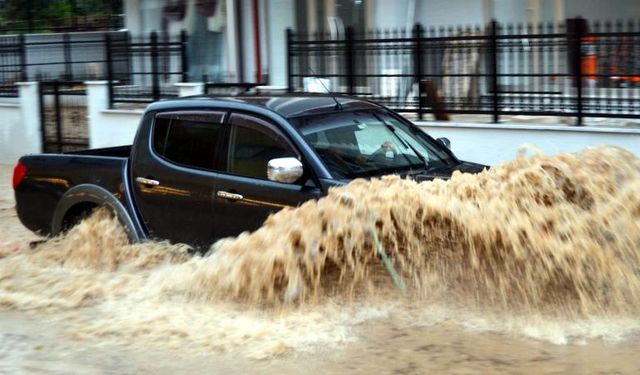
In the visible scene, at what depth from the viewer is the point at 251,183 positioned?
22.0 feet

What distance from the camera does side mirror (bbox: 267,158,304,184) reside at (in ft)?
20.5

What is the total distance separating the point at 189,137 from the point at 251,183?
3.18 feet

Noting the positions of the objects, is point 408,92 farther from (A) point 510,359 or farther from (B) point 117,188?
(A) point 510,359

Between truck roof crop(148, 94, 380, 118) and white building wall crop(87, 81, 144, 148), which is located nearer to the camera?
truck roof crop(148, 94, 380, 118)

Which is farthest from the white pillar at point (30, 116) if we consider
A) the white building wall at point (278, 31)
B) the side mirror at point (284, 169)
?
the side mirror at point (284, 169)

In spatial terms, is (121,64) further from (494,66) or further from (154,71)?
(494,66)

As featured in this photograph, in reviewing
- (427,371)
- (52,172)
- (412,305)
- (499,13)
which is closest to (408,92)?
(499,13)

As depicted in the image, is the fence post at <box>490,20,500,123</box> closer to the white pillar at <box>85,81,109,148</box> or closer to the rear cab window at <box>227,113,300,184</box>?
the rear cab window at <box>227,113,300,184</box>

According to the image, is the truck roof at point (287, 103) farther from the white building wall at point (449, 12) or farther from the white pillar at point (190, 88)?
the white building wall at point (449, 12)

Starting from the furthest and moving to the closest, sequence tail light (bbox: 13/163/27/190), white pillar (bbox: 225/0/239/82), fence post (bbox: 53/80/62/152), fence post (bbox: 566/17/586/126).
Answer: white pillar (bbox: 225/0/239/82) → fence post (bbox: 53/80/62/152) → fence post (bbox: 566/17/586/126) → tail light (bbox: 13/163/27/190)

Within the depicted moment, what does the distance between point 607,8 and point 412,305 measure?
960 cm

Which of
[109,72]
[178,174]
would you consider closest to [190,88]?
[109,72]

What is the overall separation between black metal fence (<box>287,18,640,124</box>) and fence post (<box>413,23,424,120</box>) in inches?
0.5

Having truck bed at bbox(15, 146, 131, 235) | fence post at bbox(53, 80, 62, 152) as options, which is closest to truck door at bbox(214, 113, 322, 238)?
truck bed at bbox(15, 146, 131, 235)
